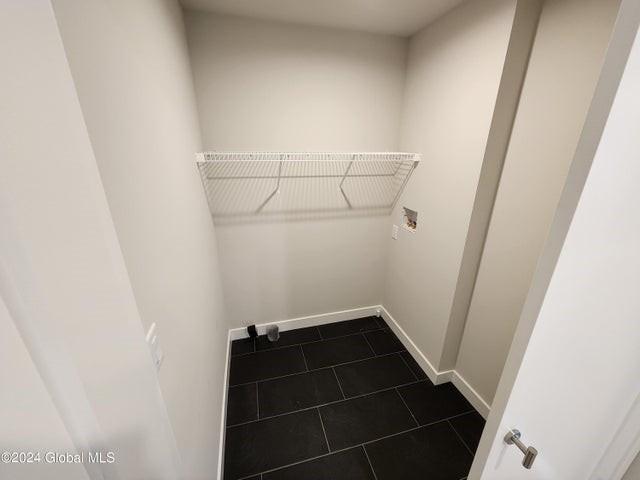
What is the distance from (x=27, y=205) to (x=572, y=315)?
936 mm

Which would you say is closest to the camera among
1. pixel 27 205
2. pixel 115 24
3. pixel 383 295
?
pixel 27 205

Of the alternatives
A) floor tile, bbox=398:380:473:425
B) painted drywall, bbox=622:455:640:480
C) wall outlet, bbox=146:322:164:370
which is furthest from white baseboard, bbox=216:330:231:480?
painted drywall, bbox=622:455:640:480

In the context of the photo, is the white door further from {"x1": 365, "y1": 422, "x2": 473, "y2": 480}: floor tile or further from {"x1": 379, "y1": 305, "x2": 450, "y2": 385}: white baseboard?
{"x1": 379, "y1": 305, "x2": 450, "y2": 385}: white baseboard

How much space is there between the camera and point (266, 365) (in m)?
2.13

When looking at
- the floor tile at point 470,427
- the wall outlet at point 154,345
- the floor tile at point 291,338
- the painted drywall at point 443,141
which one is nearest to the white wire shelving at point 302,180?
the painted drywall at point 443,141

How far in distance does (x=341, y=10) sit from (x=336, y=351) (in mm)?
2428

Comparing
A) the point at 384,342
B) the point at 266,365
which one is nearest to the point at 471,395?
the point at 384,342

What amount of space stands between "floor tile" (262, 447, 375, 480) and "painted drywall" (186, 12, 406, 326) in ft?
3.85

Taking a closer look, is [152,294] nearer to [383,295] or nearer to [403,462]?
[403,462]

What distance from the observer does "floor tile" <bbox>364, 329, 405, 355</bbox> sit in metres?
2.31

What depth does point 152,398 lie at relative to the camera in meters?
0.54

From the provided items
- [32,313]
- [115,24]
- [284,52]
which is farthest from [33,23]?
[284,52]

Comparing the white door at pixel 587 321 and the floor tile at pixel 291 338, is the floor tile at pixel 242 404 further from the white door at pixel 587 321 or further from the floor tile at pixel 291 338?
the white door at pixel 587 321

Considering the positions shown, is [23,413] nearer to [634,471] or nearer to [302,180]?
[634,471]
